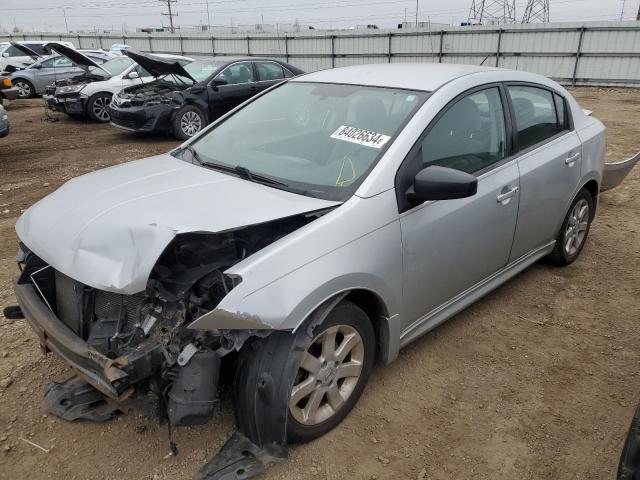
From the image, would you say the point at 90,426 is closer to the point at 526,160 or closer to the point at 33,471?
the point at 33,471

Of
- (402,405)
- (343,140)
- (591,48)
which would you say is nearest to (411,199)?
(343,140)

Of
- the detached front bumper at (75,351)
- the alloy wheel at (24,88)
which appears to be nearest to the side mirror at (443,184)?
the detached front bumper at (75,351)

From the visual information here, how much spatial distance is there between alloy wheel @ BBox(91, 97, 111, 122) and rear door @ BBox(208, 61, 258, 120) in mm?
3296

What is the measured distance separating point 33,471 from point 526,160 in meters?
3.32

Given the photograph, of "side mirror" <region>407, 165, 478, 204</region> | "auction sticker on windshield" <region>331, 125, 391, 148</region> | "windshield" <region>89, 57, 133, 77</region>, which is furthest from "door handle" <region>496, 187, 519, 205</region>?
"windshield" <region>89, 57, 133, 77</region>

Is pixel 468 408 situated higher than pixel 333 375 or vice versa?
pixel 333 375

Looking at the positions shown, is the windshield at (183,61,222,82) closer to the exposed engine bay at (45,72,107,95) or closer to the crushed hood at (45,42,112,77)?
the crushed hood at (45,42,112,77)

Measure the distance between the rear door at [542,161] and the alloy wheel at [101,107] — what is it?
10409 millimetres

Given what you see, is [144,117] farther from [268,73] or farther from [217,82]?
[268,73]

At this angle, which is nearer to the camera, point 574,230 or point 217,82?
point 574,230

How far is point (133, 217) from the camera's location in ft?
7.53

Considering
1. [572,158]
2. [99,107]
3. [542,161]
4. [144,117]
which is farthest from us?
[99,107]

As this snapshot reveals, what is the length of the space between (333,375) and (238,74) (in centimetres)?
884

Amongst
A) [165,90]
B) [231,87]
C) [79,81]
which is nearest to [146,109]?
[165,90]
